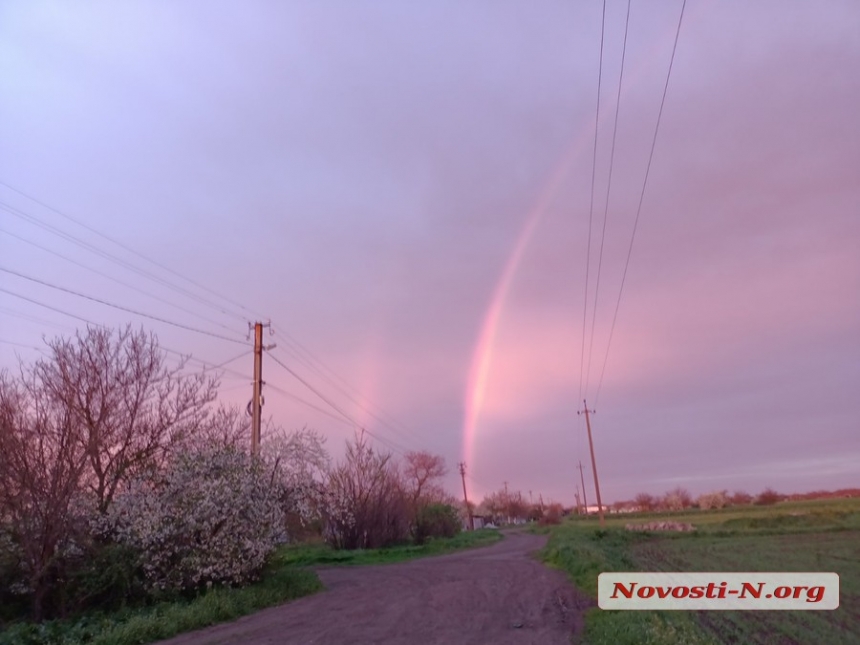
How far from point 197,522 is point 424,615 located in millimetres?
6833

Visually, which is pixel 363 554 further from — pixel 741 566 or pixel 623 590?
pixel 623 590

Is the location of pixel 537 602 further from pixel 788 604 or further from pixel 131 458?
pixel 131 458

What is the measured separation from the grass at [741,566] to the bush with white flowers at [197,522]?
28.9ft

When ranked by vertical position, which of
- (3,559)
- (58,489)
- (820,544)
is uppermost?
(58,489)

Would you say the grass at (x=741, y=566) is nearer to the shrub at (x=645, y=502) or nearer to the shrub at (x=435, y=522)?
the shrub at (x=435, y=522)

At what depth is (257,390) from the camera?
1018 inches

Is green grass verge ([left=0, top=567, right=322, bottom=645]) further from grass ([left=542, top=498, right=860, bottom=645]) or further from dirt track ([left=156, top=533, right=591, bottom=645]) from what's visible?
grass ([left=542, top=498, right=860, bottom=645])

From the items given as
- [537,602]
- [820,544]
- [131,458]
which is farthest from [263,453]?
[820,544]

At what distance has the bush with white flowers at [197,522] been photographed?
57.2 ft

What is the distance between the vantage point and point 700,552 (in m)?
31.0

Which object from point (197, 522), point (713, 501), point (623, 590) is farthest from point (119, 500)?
point (713, 501)

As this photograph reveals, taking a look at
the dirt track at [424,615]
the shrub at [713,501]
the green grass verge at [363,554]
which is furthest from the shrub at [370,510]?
the shrub at [713,501]

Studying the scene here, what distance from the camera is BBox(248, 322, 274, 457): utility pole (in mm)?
24378

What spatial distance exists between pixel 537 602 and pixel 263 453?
10.1 meters
